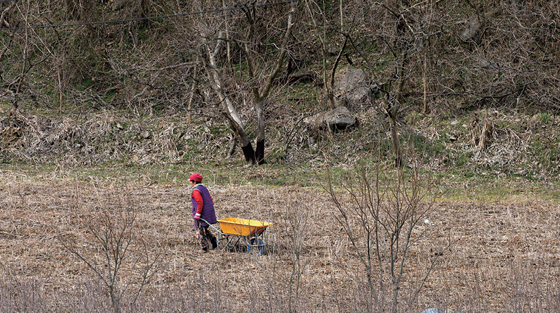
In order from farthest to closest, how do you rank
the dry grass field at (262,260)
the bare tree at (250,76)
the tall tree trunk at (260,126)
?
the tall tree trunk at (260,126)
the bare tree at (250,76)
the dry grass field at (262,260)

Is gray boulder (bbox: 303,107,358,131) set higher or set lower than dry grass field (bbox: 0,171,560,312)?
higher

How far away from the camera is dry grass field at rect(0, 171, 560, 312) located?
18.2 ft

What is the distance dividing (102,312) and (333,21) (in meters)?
20.5

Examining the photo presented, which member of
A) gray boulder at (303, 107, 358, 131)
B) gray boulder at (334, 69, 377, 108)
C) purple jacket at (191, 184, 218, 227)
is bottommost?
purple jacket at (191, 184, 218, 227)

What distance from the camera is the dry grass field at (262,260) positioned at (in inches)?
218

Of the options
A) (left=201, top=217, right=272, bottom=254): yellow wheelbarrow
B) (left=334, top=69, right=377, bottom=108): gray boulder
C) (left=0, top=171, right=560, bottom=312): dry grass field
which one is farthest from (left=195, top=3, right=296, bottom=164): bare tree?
(left=201, top=217, right=272, bottom=254): yellow wheelbarrow

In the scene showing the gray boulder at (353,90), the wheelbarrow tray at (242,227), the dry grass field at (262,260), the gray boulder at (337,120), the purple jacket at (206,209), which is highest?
the gray boulder at (353,90)

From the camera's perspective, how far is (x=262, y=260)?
7.54m

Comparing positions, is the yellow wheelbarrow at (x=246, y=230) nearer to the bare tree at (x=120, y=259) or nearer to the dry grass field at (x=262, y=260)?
the dry grass field at (x=262, y=260)

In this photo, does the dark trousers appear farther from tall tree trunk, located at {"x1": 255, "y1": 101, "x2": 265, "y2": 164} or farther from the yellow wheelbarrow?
tall tree trunk, located at {"x1": 255, "y1": 101, "x2": 265, "y2": 164}

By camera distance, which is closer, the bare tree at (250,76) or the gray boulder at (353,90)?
the bare tree at (250,76)

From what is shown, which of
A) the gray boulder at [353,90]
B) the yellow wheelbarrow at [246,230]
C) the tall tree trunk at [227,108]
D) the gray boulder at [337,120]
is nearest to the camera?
the yellow wheelbarrow at [246,230]

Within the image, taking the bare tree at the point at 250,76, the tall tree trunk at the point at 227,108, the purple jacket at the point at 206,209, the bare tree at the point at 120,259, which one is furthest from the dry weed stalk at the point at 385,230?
the bare tree at the point at 250,76

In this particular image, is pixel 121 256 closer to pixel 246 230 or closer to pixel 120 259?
pixel 120 259
